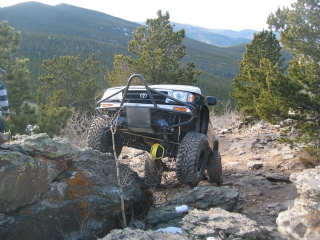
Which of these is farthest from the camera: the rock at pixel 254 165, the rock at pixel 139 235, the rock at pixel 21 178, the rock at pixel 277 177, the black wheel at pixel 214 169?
the rock at pixel 254 165

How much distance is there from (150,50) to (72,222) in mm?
15297

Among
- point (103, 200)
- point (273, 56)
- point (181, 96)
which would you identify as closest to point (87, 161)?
point (103, 200)

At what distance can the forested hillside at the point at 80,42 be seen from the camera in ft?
242

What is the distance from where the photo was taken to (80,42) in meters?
105

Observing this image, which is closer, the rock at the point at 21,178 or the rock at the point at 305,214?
the rock at the point at 305,214

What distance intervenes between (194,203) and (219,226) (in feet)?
3.53

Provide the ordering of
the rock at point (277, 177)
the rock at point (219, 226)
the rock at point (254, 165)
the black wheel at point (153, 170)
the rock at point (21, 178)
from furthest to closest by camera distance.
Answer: the rock at point (254, 165) < the rock at point (277, 177) < the black wheel at point (153, 170) < the rock at point (21, 178) < the rock at point (219, 226)

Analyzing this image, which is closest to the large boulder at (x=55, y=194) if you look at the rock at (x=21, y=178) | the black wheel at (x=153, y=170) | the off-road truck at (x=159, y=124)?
the rock at (x=21, y=178)

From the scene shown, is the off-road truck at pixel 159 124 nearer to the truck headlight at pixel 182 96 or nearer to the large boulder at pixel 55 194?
the truck headlight at pixel 182 96

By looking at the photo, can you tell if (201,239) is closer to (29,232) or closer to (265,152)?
(29,232)

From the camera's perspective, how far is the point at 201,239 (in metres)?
3.26

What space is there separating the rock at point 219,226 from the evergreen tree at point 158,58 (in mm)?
14132

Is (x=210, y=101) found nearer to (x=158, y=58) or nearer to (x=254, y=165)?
(x=254, y=165)

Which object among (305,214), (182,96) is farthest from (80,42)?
(305,214)
